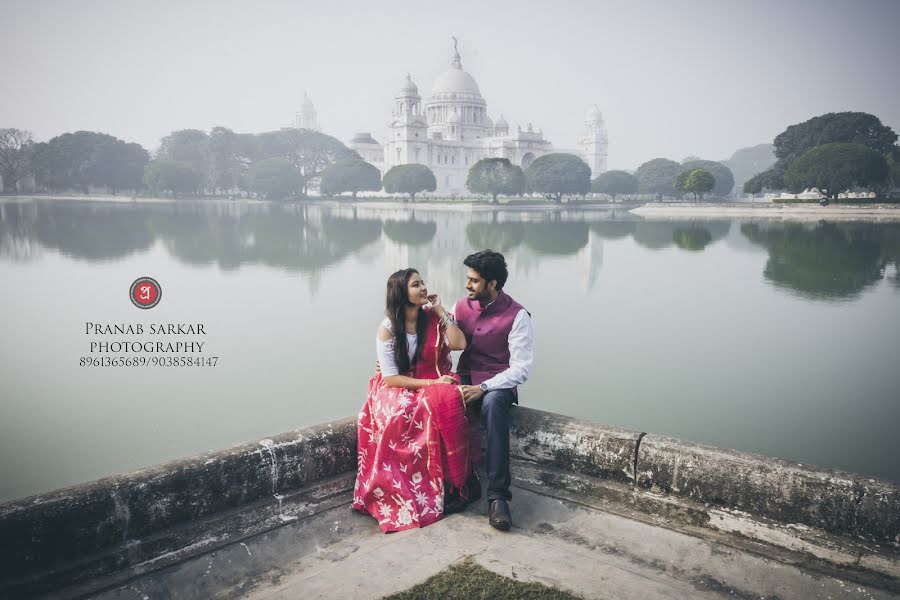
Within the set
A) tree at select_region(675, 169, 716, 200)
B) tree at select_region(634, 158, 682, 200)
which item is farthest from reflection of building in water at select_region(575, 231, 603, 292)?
tree at select_region(634, 158, 682, 200)

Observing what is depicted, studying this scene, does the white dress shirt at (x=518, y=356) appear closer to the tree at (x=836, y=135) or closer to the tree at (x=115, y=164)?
the tree at (x=836, y=135)

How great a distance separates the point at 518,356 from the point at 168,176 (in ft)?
191

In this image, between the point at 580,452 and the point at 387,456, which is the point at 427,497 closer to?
the point at 387,456

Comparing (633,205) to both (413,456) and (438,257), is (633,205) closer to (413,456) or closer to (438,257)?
(438,257)

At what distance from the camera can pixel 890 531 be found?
8.82 ft

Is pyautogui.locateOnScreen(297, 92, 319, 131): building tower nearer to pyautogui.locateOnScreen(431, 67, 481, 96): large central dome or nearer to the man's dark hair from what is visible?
pyautogui.locateOnScreen(431, 67, 481, 96): large central dome

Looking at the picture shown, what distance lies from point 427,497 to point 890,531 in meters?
1.91

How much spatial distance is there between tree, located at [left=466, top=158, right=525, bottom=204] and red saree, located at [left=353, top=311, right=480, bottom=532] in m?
47.4

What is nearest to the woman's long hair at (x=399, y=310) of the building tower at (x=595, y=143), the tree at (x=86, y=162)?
the tree at (x=86, y=162)

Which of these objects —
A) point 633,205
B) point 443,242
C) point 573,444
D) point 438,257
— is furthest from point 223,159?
point 573,444

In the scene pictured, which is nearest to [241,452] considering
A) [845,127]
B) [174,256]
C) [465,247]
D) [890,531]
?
[890,531]

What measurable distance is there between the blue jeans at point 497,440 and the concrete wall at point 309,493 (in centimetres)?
35

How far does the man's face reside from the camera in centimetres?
350

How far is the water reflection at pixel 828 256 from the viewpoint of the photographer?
1441cm
